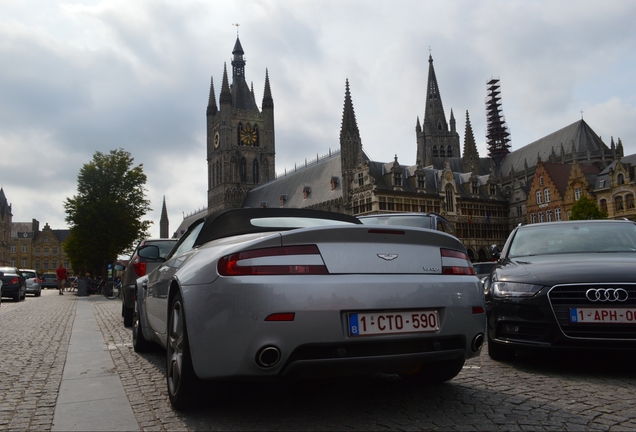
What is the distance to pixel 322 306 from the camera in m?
3.31

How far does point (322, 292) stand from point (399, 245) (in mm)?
688

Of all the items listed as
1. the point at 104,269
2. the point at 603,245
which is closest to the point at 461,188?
the point at 104,269

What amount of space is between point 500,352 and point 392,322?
278 centimetres

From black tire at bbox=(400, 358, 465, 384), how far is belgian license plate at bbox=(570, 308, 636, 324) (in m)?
1.17

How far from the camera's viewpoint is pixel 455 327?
12.2 ft

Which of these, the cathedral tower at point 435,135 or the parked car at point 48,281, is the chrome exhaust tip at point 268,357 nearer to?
the parked car at point 48,281

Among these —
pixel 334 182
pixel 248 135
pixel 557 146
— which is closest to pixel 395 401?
pixel 334 182

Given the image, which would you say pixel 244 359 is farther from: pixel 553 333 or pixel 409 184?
pixel 409 184

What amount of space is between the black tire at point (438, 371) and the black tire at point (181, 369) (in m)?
1.76

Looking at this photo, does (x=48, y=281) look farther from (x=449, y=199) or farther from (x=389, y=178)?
(x=449, y=199)

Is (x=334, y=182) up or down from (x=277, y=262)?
up

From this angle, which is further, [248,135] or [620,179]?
[248,135]

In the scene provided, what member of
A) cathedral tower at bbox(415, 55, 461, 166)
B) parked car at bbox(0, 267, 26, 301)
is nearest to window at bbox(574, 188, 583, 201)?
cathedral tower at bbox(415, 55, 461, 166)

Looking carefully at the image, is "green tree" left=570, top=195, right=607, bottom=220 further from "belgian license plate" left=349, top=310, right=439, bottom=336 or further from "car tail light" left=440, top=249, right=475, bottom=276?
"belgian license plate" left=349, top=310, right=439, bottom=336
